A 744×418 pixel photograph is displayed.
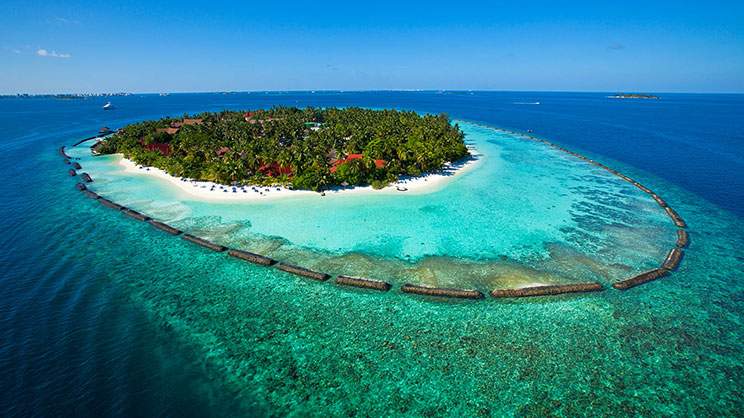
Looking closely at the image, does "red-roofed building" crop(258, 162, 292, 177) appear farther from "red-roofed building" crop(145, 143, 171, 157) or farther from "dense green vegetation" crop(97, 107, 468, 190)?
"red-roofed building" crop(145, 143, 171, 157)

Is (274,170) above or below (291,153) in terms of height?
below

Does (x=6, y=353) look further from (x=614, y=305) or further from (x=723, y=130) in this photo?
(x=723, y=130)

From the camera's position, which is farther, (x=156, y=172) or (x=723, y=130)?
(x=723, y=130)

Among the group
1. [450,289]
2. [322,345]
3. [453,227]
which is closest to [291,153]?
[453,227]

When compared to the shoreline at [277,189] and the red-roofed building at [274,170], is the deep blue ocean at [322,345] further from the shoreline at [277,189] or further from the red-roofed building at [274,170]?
the red-roofed building at [274,170]

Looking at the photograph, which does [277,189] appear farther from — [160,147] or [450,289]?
[160,147]

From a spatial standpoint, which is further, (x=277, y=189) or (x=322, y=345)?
(x=277, y=189)

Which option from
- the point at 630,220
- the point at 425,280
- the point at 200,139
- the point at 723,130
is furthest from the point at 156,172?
the point at 723,130
